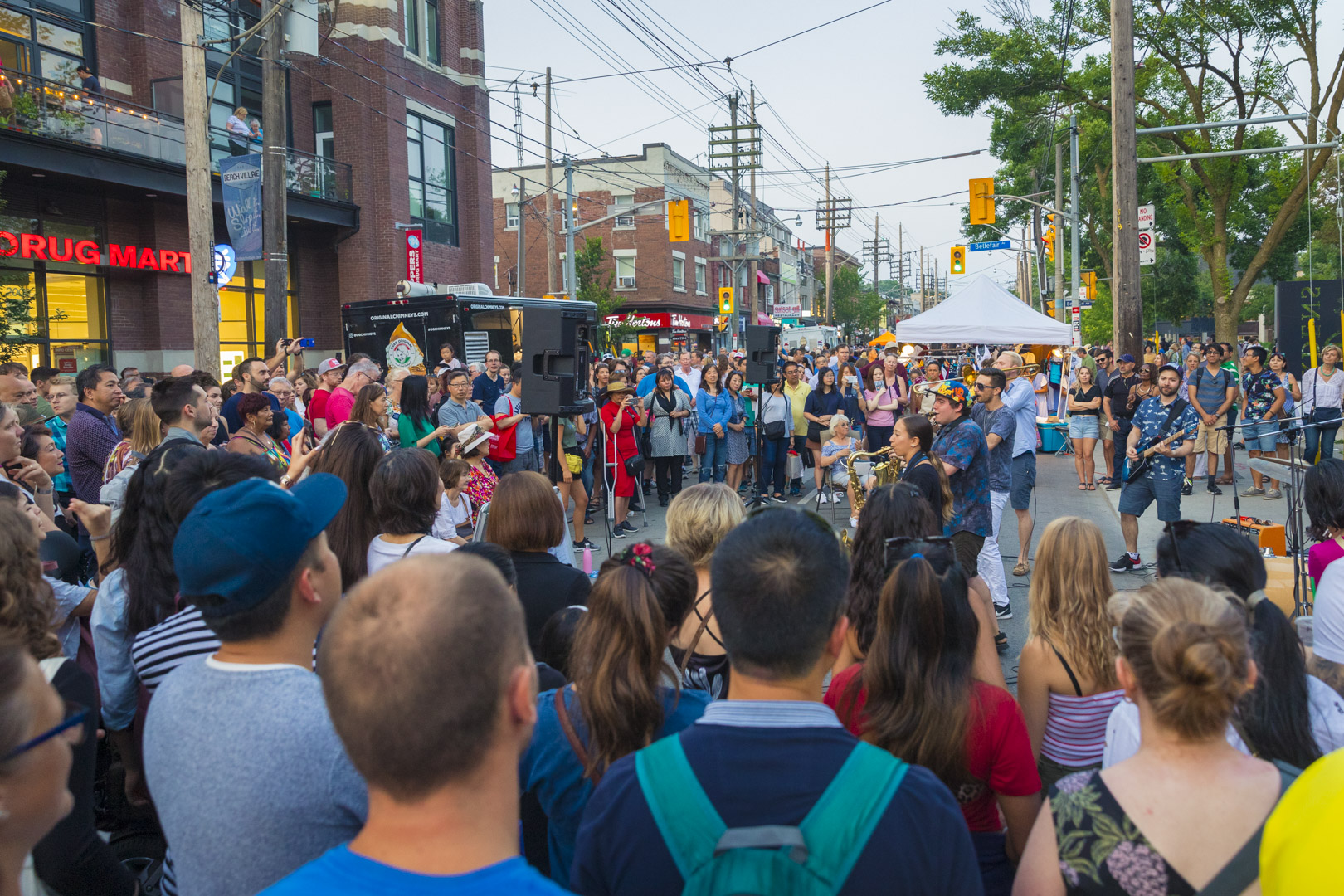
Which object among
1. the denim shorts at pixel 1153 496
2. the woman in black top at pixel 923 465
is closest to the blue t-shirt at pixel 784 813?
the woman in black top at pixel 923 465

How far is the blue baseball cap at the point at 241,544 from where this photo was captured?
6.32ft

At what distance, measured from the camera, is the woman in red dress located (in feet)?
34.4

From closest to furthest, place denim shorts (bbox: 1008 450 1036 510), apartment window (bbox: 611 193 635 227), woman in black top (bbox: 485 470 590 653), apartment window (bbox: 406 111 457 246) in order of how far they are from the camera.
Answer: woman in black top (bbox: 485 470 590 653) < denim shorts (bbox: 1008 450 1036 510) < apartment window (bbox: 406 111 457 246) < apartment window (bbox: 611 193 635 227)

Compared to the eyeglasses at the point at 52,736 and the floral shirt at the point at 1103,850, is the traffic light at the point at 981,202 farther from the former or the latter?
the eyeglasses at the point at 52,736

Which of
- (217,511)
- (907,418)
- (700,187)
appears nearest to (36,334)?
→ (907,418)

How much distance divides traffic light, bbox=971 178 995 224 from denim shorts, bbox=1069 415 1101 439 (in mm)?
12102

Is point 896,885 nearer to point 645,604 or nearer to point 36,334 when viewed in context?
point 645,604

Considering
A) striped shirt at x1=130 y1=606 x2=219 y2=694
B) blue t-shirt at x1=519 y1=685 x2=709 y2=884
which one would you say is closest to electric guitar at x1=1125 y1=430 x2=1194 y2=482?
blue t-shirt at x1=519 y1=685 x2=709 y2=884

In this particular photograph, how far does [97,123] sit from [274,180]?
23.2 ft

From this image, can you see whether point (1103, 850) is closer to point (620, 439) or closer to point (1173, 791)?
point (1173, 791)

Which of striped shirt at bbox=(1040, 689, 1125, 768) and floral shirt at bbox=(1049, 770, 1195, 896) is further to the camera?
striped shirt at bbox=(1040, 689, 1125, 768)

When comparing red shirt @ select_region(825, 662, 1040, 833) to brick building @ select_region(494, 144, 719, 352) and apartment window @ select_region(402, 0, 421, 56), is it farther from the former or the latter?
brick building @ select_region(494, 144, 719, 352)

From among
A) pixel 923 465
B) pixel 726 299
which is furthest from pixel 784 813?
pixel 726 299

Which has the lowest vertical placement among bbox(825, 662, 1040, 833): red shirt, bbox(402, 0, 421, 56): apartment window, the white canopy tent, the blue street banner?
bbox(825, 662, 1040, 833): red shirt
